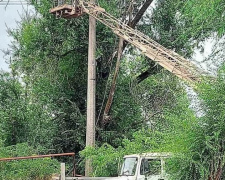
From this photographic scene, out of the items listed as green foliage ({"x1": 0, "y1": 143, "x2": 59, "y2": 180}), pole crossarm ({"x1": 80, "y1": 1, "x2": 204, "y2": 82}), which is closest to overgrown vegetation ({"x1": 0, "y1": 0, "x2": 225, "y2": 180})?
pole crossarm ({"x1": 80, "y1": 1, "x2": 204, "y2": 82})

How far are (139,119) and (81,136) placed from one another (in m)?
2.74

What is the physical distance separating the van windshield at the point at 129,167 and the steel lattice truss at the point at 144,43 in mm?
2305

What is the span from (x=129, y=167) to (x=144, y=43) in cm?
492

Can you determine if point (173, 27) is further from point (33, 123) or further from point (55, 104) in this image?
point (33, 123)

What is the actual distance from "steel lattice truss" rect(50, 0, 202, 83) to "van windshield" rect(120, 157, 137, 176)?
7.56ft

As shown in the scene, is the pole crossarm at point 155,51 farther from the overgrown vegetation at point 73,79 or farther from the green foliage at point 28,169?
the green foliage at point 28,169

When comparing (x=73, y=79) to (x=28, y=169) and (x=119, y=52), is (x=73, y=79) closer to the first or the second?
(x=119, y=52)

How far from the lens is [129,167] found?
10.7 metres

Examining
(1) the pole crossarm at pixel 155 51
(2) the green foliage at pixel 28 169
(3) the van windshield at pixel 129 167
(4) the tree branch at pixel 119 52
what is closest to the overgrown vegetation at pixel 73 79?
(4) the tree branch at pixel 119 52

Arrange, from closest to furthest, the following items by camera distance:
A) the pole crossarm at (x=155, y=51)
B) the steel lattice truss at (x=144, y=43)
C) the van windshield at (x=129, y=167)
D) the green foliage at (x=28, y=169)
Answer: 1. the van windshield at (x=129, y=167)
2. the pole crossarm at (x=155, y=51)
3. the steel lattice truss at (x=144, y=43)
4. the green foliage at (x=28, y=169)

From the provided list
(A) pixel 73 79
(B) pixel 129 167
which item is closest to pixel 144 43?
(B) pixel 129 167

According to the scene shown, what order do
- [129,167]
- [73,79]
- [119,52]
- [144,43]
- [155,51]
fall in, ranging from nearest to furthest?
[129,167] → [155,51] → [144,43] → [119,52] → [73,79]

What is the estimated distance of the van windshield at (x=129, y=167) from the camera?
10523 millimetres

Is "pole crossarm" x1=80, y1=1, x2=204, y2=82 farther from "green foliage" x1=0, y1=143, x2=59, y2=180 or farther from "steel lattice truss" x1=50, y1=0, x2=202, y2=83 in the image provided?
"green foliage" x1=0, y1=143, x2=59, y2=180
